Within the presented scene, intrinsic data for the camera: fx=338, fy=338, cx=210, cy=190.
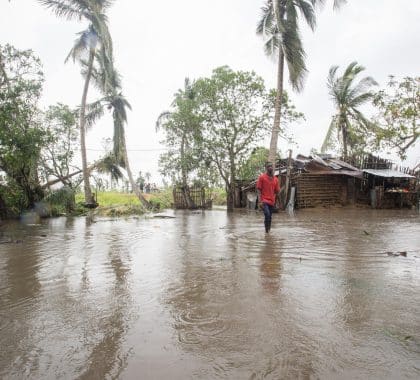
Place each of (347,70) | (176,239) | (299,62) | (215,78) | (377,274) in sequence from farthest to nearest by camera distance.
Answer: (347,70) < (215,78) < (299,62) < (176,239) < (377,274)

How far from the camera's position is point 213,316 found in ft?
9.68

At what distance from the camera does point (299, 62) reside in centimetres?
1581

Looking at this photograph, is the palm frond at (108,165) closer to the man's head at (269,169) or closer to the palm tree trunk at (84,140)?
the palm tree trunk at (84,140)

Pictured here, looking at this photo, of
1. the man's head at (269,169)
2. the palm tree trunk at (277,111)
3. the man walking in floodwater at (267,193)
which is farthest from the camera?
the palm tree trunk at (277,111)

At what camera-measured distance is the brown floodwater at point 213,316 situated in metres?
2.12

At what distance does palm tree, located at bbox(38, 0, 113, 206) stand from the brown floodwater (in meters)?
15.4

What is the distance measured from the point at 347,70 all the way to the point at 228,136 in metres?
11.8

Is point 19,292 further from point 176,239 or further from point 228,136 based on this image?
point 228,136

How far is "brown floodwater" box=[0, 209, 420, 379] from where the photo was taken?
212 cm

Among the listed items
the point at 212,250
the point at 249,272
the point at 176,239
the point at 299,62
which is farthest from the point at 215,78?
the point at 249,272

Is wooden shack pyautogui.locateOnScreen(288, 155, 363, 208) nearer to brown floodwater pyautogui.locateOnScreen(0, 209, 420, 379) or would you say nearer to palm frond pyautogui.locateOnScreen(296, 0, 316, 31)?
palm frond pyautogui.locateOnScreen(296, 0, 316, 31)

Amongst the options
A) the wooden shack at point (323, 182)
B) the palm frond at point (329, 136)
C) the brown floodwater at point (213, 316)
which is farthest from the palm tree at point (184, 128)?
the brown floodwater at point (213, 316)

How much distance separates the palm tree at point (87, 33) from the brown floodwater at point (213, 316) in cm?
1537

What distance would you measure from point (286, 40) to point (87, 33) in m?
11.8
